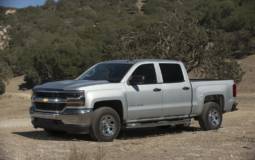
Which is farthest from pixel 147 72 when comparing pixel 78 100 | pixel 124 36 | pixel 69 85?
pixel 124 36

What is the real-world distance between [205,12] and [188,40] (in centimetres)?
3281

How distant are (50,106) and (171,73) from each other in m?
3.28

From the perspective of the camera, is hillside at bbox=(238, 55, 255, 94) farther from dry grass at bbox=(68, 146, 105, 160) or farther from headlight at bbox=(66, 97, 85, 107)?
dry grass at bbox=(68, 146, 105, 160)

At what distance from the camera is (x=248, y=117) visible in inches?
804

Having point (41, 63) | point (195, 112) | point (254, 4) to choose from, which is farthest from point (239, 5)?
point (195, 112)

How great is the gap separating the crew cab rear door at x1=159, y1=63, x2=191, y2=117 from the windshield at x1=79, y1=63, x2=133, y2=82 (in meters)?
1.05

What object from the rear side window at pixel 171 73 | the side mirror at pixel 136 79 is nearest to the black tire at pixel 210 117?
the rear side window at pixel 171 73

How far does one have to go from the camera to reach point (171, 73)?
15234 mm

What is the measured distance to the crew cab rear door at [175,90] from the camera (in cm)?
1481

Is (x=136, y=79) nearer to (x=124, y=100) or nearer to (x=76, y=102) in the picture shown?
(x=124, y=100)

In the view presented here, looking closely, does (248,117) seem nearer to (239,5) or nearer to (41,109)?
(41,109)

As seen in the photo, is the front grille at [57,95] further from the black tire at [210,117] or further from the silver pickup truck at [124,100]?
the black tire at [210,117]

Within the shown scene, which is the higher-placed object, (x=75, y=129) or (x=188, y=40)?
(x=188, y=40)

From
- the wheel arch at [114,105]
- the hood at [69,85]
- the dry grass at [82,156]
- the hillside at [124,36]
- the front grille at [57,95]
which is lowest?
the dry grass at [82,156]
